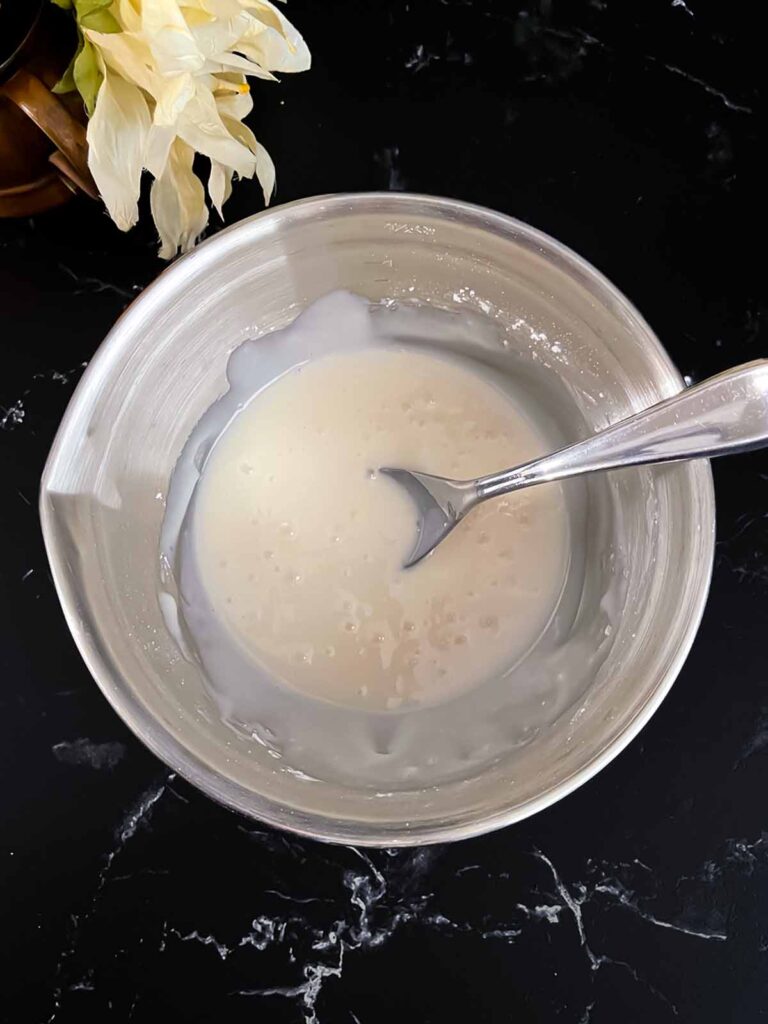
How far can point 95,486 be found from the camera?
83cm

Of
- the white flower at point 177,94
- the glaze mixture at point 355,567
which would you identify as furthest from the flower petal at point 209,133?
the glaze mixture at point 355,567

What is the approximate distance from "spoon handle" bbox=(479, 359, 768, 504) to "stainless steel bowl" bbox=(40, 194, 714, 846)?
0.07 m

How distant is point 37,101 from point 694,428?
0.53 m

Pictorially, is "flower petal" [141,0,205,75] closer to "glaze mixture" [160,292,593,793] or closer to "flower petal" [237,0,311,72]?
"flower petal" [237,0,311,72]

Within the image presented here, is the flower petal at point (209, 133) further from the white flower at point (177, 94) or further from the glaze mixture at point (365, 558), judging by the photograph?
the glaze mixture at point (365, 558)

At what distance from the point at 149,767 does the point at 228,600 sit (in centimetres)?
16

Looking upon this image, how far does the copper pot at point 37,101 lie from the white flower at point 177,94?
61 mm

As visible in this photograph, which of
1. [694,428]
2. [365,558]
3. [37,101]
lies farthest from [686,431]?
[37,101]

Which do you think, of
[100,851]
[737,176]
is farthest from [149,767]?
[737,176]

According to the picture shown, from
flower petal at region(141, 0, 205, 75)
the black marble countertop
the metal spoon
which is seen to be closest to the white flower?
flower petal at region(141, 0, 205, 75)

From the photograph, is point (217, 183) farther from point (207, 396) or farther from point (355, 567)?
point (355, 567)

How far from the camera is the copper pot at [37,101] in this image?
79 centimetres

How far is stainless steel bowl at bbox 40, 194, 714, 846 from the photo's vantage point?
80 cm

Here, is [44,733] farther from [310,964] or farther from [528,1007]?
[528,1007]
